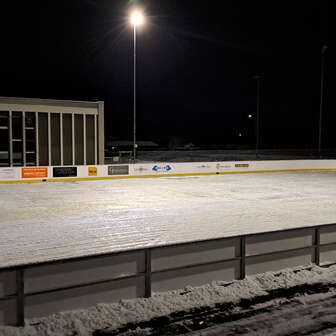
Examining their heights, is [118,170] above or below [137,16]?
below

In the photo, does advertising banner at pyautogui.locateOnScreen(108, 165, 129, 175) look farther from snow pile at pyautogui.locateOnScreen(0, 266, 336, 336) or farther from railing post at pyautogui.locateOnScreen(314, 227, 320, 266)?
snow pile at pyautogui.locateOnScreen(0, 266, 336, 336)

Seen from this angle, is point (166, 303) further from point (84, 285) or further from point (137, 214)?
point (137, 214)

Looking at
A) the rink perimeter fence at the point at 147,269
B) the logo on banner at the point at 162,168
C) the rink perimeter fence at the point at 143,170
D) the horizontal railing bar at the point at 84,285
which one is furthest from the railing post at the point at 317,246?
the logo on banner at the point at 162,168

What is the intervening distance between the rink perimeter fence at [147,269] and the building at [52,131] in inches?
1001

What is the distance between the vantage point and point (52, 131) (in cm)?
3023

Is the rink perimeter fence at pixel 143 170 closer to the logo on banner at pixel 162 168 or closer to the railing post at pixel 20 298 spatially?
the logo on banner at pixel 162 168

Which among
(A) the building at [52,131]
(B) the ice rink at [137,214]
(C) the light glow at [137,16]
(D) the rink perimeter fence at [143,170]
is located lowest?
(B) the ice rink at [137,214]

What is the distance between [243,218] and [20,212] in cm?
682

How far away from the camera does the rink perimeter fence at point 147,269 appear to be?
4.78m

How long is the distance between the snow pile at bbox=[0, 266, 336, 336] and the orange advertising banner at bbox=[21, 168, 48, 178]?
57.8 ft

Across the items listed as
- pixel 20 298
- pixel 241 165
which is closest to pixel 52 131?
pixel 241 165

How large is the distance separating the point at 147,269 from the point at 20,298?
1.63 m

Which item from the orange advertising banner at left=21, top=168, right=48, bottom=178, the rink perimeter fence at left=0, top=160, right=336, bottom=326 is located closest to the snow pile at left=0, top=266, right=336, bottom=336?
the rink perimeter fence at left=0, top=160, right=336, bottom=326

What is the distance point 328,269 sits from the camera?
6926mm
